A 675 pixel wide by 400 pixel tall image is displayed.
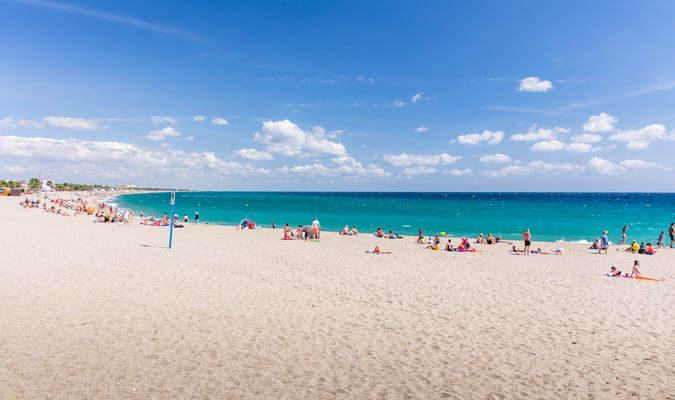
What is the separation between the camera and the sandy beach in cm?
514

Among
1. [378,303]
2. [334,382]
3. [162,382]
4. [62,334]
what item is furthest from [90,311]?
[378,303]

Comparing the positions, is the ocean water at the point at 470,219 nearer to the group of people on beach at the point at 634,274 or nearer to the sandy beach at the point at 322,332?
the group of people on beach at the point at 634,274

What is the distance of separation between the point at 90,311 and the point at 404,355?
715 centimetres

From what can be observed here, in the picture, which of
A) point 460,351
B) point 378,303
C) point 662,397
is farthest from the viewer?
point 378,303

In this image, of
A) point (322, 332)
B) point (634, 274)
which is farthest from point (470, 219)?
point (322, 332)

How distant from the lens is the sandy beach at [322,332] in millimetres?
5145

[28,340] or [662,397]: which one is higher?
[662,397]

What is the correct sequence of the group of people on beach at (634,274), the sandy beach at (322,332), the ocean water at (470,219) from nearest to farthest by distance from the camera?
the sandy beach at (322,332) → the group of people on beach at (634,274) → the ocean water at (470,219)

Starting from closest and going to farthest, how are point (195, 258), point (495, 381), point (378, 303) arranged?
point (495, 381) < point (378, 303) < point (195, 258)

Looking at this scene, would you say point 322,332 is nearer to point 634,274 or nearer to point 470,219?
point 634,274

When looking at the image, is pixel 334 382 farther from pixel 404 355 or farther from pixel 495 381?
pixel 495 381

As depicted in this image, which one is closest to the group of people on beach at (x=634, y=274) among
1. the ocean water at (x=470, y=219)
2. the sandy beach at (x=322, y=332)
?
the sandy beach at (x=322, y=332)

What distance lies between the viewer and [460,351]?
6422mm

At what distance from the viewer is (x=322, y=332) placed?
718 cm
